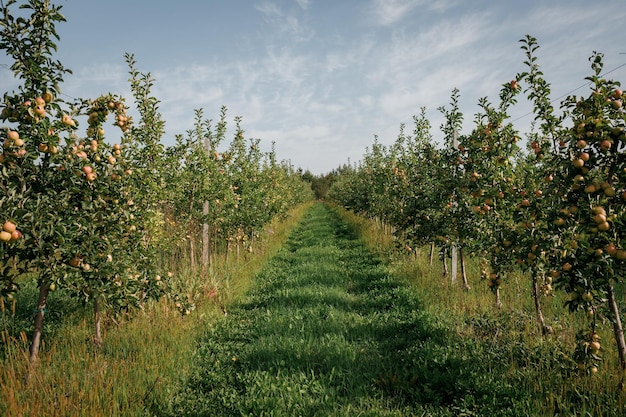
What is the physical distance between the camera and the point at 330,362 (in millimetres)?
4328

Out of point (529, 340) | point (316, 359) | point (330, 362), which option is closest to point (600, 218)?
point (529, 340)

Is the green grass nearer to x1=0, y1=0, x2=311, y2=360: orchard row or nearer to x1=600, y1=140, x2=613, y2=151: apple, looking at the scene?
x1=0, y1=0, x2=311, y2=360: orchard row

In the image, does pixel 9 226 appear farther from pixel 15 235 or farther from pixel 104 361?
pixel 104 361

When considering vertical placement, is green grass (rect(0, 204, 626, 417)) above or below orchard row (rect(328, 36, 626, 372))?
below

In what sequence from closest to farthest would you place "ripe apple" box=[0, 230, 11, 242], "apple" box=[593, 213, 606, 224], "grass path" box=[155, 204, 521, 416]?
"ripe apple" box=[0, 230, 11, 242], "apple" box=[593, 213, 606, 224], "grass path" box=[155, 204, 521, 416]

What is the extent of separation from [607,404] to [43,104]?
5509mm

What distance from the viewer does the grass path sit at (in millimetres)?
3498

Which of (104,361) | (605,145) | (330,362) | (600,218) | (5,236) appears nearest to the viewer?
(5,236)

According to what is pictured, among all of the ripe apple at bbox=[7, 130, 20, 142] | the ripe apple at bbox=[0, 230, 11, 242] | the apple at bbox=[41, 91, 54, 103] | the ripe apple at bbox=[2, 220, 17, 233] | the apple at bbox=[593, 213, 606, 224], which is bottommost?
the apple at bbox=[593, 213, 606, 224]

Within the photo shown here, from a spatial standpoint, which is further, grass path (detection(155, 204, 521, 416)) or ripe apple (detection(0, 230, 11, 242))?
grass path (detection(155, 204, 521, 416))

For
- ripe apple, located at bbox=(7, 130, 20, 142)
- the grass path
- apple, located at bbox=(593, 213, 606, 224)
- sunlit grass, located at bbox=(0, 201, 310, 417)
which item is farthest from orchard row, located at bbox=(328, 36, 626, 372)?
ripe apple, located at bbox=(7, 130, 20, 142)

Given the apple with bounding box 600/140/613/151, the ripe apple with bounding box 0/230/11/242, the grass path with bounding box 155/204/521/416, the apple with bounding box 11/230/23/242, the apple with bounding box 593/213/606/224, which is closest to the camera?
the ripe apple with bounding box 0/230/11/242

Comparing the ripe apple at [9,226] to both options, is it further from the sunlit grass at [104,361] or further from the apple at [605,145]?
the apple at [605,145]

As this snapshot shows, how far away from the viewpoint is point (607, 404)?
309cm
